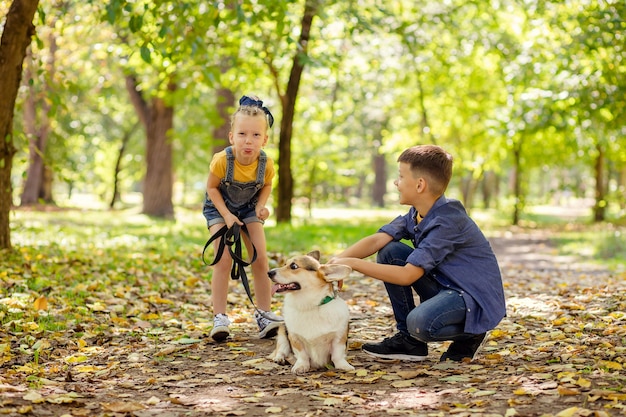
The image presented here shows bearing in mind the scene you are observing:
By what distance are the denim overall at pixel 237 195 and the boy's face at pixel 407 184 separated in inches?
52.2

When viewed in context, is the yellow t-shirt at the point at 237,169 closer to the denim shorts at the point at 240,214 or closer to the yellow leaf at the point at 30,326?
the denim shorts at the point at 240,214

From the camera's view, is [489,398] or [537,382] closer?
[489,398]

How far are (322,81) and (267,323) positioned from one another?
1860 cm

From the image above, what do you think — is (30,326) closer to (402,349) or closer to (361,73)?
(402,349)

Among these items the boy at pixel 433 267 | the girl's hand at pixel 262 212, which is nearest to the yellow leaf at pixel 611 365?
the boy at pixel 433 267

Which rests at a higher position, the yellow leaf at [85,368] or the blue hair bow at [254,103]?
the blue hair bow at [254,103]

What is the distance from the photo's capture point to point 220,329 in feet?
18.6

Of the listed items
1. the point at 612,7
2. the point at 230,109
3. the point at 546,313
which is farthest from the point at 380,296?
the point at 230,109

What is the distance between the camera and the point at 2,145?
27.8 feet

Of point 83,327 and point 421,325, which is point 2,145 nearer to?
point 83,327

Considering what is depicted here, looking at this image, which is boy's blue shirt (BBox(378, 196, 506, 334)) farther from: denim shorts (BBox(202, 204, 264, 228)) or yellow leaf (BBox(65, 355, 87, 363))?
yellow leaf (BBox(65, 355, 87, 363))

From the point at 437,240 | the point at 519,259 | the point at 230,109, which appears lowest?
the point at 519,259

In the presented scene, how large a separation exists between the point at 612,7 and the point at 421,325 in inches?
339

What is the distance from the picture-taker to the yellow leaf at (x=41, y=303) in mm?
6510
